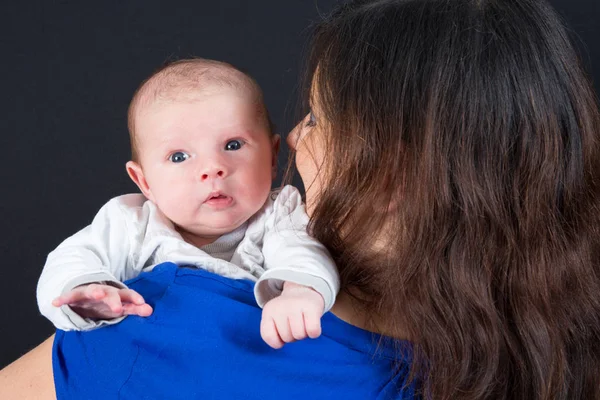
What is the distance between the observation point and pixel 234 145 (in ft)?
5.35

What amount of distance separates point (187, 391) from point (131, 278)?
0.31 metres

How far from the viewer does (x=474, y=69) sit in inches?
51.2

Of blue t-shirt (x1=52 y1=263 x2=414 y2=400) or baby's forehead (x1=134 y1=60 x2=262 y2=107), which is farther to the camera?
baby's forehead (x1=134 y1=60 x2=262 y2=107)

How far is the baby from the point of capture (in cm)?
151

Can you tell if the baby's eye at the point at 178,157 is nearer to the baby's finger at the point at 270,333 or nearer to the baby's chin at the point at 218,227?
the baby's chin at the point at 218,227

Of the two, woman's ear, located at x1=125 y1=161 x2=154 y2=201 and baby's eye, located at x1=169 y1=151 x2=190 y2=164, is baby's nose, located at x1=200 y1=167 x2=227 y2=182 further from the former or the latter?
woman's ear, located at x1=125 y1=161 x2=154 y2=201

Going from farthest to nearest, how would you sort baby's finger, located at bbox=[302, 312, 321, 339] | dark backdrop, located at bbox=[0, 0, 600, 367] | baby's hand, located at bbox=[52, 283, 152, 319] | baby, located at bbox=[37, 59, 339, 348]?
dark backdrop, located at bbox=[0, 0, 600, 367], baby, located at bbox=[37, 59, 339, 348], baby's hand, located at bbox=[52, 283, 152, 319], baby's finger, located at bbox=[302, 312, 321, 339]

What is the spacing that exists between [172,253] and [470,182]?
0.52 m

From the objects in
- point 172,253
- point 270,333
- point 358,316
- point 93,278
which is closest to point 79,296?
point 93,278

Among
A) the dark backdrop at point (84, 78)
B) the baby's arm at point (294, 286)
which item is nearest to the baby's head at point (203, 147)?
the baby's arm at point (294, 286)

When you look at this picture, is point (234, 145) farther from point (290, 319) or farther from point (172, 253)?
point (290, 319)

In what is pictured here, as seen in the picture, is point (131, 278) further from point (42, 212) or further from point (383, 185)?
point (42, 212)

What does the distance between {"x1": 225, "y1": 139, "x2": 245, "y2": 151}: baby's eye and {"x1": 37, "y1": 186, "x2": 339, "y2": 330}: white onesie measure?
0.11 m

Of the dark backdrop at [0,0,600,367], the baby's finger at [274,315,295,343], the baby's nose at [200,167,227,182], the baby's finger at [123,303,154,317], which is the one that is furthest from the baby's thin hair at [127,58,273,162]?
the dark backdrop at [0,0,600,367]
